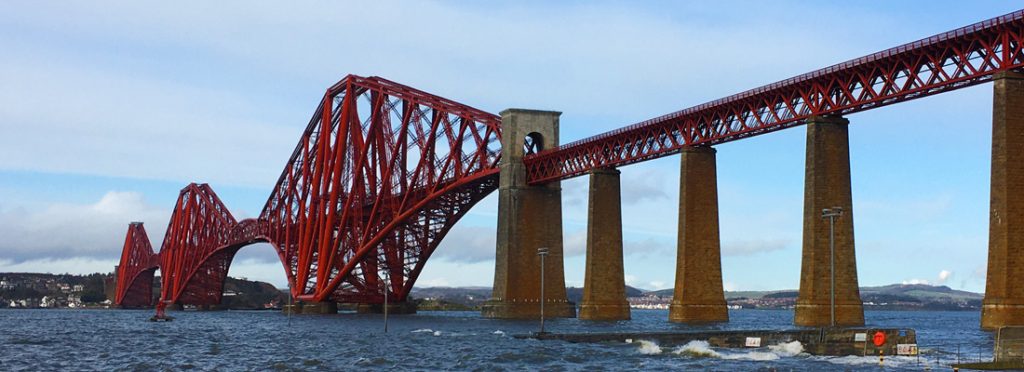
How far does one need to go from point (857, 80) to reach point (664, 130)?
21.9 meters

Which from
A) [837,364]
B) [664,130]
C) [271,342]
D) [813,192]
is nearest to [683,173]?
[664,130]

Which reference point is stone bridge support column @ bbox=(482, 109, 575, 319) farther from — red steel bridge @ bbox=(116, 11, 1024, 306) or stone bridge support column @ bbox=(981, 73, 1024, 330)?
stone bridge support column @ bbox=(981, 73, 1024, 330)

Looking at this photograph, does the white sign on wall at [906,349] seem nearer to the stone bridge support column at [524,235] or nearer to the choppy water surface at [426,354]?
the choppy water surface at [426,354]

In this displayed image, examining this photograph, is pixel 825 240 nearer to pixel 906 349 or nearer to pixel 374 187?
pixel 906 349

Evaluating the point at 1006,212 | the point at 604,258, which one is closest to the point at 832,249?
the point at 1006,212

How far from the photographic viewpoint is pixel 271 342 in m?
77.4

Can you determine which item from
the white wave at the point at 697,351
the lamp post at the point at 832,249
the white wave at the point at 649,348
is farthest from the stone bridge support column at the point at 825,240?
the white wave at the point at 649,348

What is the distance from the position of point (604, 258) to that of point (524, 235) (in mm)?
12112

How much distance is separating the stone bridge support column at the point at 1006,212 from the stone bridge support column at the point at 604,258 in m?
39.0

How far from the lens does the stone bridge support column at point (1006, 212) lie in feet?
190

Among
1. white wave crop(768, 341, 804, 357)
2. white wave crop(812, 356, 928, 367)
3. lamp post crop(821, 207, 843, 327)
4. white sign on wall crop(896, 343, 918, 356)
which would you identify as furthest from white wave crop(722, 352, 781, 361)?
white sign on wall crop(896, 343, 918, 356)

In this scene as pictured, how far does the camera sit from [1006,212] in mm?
58094

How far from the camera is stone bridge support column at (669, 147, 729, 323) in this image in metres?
83.8

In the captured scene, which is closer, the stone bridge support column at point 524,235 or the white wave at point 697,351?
the white wave at point 697,351
